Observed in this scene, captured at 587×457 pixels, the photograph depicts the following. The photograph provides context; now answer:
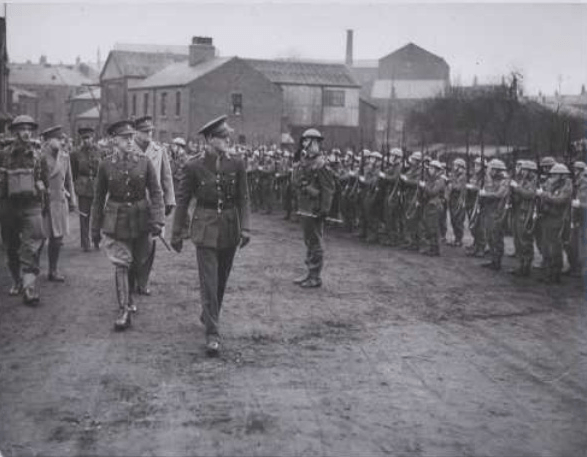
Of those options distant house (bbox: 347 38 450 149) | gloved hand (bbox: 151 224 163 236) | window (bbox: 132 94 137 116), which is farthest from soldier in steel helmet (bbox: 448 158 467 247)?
distant house (bbox: 347 38 450 149)

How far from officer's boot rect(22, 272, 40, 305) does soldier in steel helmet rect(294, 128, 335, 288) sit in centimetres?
344

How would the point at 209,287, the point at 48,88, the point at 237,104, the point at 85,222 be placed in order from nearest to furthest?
1. the point at 209,287
2. the point at 85,222
3. the point at 237,104
4. the point at 48,88

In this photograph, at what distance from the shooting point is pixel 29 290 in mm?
8188

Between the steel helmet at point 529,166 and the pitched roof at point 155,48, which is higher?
the pitched roof at point 155,48

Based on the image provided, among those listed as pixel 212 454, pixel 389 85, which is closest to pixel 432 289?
pixel 212 454

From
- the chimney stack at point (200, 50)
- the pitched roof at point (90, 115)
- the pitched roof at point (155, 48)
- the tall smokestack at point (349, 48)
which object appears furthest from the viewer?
the tall smokestack at point (349, 48)

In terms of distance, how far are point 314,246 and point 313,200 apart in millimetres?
659

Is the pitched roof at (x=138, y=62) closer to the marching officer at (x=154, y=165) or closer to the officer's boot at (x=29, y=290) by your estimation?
the marching officer at (x=154, y=165)

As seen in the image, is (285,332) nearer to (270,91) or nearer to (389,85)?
(270,91)

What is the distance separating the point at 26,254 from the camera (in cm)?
823

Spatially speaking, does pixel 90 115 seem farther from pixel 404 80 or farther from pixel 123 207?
pixel 123 207

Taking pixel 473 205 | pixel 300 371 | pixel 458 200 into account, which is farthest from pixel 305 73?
pixel 300 371

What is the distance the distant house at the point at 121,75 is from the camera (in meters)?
56.1

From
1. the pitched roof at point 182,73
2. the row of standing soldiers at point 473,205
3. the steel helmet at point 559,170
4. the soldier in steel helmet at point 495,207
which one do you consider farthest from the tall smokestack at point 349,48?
the steel helmet at point 559,170
